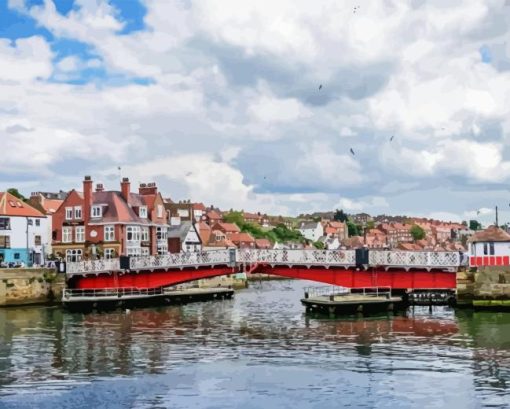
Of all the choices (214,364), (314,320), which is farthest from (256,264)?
(214,364)

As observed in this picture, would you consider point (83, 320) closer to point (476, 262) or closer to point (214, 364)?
point (214, 364)

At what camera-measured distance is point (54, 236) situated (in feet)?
333

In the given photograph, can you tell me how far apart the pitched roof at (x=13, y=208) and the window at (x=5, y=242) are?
8.86ft

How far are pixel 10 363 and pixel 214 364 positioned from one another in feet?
36.3

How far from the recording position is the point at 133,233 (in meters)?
100

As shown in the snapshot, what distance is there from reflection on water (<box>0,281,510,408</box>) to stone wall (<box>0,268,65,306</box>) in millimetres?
11598

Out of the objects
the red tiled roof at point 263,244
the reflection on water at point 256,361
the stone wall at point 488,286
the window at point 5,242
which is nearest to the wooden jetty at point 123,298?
the reflection on water at point 256,361

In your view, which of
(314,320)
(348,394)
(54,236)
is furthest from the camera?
(54,236)

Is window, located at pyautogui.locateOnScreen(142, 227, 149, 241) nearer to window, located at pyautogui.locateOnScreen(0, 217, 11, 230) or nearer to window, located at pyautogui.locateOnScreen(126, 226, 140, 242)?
window, located at pyautogui.locateOnScreen(126, 226, 140, 242)

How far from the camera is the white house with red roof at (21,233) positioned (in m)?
91.1

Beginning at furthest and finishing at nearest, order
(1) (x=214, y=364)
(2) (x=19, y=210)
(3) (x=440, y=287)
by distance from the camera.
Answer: (2) (x=19, y=210) → (3) (x=440, y=287) → (1) (x=214, y=364)

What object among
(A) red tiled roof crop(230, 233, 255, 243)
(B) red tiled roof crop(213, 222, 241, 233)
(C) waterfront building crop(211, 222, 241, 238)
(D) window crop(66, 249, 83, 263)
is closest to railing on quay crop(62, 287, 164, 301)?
(D) window crop(66, 249, 83, 263)

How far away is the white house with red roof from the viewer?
91125 millimetres

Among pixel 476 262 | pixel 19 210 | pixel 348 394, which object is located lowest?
pixel 348 394
